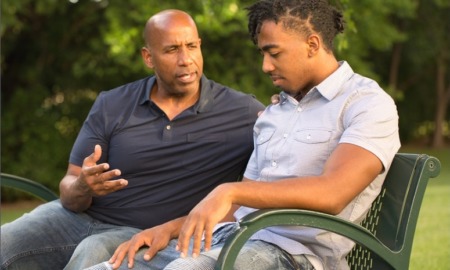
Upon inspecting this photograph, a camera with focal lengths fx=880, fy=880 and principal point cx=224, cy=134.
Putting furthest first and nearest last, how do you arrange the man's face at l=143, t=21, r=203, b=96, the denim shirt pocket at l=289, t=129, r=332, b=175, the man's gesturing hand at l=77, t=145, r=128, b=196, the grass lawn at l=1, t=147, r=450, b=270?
the grass lawn at l=1, t=147, r=450, b=270 < the man's face at l=143, t=21, r=203, b=96 < the man's gesturing hand at l=77, t=145, r=128, b=196 < the denim shirt pocket at l=289, t=129, r=332, b=175

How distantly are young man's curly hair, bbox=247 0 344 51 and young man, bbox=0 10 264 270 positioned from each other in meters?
0.75

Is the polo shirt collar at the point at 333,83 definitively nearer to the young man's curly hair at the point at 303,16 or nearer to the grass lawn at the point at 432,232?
the young man's curly hair at the point at 303,16

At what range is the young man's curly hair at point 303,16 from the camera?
3.23 meters

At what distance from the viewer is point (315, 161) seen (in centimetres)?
314

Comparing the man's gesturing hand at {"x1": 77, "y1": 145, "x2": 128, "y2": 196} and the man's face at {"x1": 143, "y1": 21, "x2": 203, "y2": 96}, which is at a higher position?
the man's face at {"x1": 143, "y1": 21, "x2": 203, "y2": 96}

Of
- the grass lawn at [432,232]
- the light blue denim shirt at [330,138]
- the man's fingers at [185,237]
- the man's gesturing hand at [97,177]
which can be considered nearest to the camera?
the man's fingers at [185,237]

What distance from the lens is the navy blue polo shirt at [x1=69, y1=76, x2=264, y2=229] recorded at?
3.99 meters

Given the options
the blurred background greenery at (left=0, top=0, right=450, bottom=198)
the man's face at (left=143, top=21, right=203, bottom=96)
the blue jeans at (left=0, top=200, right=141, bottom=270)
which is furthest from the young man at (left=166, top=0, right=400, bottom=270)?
the blurred background greenery at (left=0, top=0, right=450, bottom=198)

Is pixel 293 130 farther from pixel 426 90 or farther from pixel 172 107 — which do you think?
pixel 426 90

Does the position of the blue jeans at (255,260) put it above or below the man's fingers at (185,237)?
below

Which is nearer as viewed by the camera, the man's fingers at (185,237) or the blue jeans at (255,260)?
the man's fingers at (185,237)

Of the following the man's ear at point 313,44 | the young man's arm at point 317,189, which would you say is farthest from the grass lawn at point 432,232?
the young man's arm at point 317,189

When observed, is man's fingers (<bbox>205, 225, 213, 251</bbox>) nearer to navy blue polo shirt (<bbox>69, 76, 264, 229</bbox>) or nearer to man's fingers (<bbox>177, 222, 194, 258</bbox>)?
man's fingers (<bbox>177, 222, 194, 258</bbox>)

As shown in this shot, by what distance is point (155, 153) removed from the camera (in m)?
4.02
